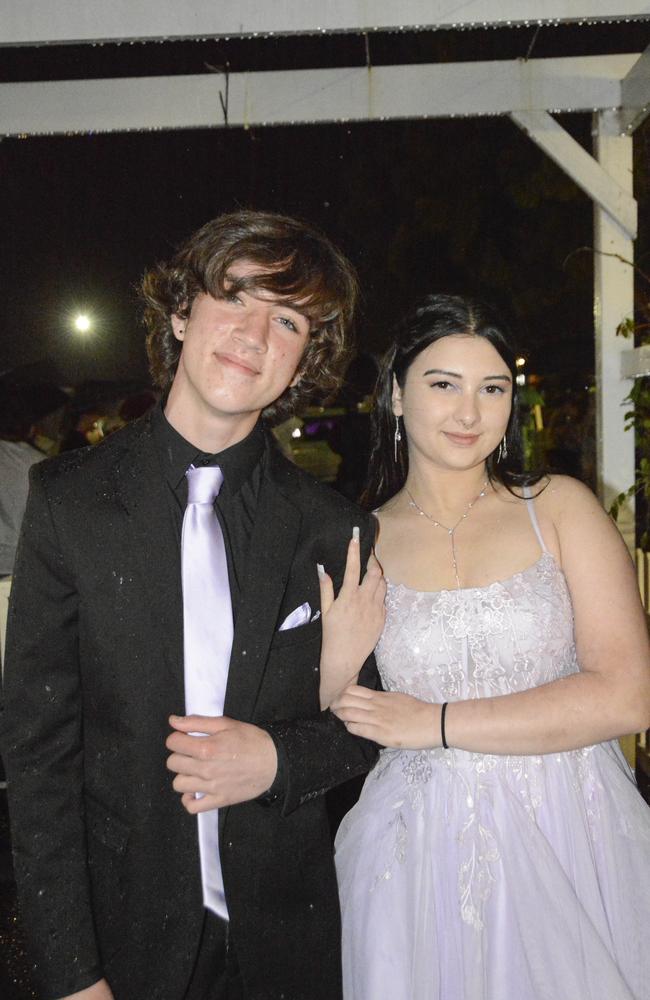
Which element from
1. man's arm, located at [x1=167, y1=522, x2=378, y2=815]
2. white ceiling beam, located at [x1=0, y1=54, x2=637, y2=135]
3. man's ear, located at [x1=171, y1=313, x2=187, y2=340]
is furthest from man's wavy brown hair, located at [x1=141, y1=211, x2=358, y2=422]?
white ceiling beam, located at [x1=0, y1=54, x2=637, y2=135]

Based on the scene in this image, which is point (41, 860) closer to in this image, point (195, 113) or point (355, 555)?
point (355, 555)

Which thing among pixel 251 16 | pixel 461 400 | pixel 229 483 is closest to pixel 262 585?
pixel 229 483

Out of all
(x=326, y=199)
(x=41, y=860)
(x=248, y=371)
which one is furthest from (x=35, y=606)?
(x=326, y=199)

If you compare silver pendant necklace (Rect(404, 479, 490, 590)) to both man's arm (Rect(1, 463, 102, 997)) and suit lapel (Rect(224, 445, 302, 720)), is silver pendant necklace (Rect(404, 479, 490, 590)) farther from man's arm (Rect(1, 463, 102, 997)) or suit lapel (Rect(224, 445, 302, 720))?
man's arm (Rect(1, 463, 102, 997))

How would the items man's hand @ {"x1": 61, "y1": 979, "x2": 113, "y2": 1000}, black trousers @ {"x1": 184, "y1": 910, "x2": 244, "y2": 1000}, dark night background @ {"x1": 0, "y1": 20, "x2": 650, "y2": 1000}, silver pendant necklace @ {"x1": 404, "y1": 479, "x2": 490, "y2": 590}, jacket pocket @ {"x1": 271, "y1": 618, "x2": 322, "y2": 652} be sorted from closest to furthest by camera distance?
man's hand @ {"x1": 61, "y1": 979, "x2": 113, "y2": 1000} < black trousers @ {"x1": 184, "y1": 910, "x2": 244, "y2": 1000} < jacket pocket @ {"x1": 271, "y1": 618, "x2": 322, "y2": 652} < silver pendant necklace @ {"x1": 404, "y1": 479, "x2": 490, "y2": 590} < dark night background @ {"x1": 0, "y1": 20, "x2": 650, "y2": 1000}

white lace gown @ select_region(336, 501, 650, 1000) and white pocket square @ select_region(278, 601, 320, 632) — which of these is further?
white lace gown @ select_region(336, 501, 650, 1000)

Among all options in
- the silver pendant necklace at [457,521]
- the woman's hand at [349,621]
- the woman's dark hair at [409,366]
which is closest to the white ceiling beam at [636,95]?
the woman's dark hair at [409,366]

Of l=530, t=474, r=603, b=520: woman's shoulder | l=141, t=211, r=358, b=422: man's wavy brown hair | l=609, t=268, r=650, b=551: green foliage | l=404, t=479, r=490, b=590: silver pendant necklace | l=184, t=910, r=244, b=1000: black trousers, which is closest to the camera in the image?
l=184, t=910, r=244, b=1000: black trousers

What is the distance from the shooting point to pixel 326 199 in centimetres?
1130

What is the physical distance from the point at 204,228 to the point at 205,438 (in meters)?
0.52

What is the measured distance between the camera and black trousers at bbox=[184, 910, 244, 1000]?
1.71 metres

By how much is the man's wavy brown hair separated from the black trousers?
1.15 m

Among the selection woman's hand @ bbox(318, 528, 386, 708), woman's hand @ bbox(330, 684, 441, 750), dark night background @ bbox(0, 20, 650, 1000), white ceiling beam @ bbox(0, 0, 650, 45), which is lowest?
woman's hand @ bbox(330, 684, 441, 750)

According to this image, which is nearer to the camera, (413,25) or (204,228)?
(204,228)
